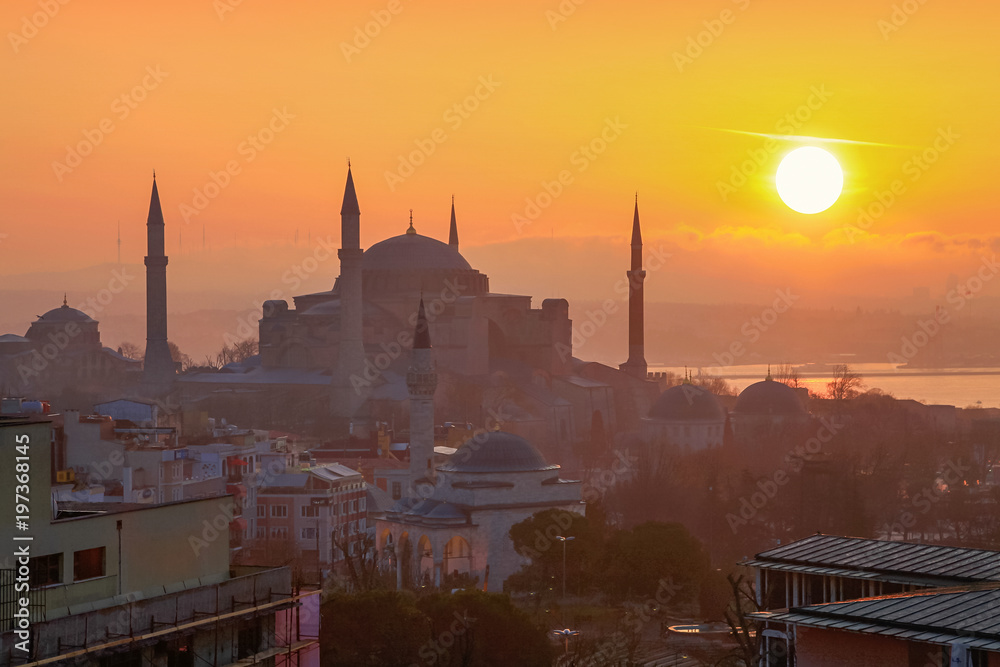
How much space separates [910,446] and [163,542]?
42.7 metres

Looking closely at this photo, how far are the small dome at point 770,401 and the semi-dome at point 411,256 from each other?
13.2 meters

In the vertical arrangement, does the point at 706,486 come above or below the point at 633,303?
below

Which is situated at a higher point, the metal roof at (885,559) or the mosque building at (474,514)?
the metal roof at (885,559)

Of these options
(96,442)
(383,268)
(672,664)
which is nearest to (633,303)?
(383,268)

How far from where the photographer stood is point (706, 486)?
41.3 metres

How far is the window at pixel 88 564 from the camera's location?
38.3 ft

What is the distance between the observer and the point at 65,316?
270ft

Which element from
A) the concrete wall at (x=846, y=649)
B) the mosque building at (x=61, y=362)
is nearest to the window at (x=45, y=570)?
the concrete wall at (x=846, y=649)

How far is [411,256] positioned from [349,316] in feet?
29.7

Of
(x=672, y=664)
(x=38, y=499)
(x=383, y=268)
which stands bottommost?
(x=672, y=664)

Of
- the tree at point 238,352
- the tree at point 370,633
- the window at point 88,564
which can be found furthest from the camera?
the tree at point 238,352

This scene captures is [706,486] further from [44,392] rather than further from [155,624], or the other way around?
[44,392]

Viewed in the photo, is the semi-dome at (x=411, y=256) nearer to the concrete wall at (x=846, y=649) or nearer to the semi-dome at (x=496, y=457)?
the semi-dome at (x=496, y=457)

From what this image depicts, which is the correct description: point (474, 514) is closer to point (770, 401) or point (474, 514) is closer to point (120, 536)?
point (120, 536)
